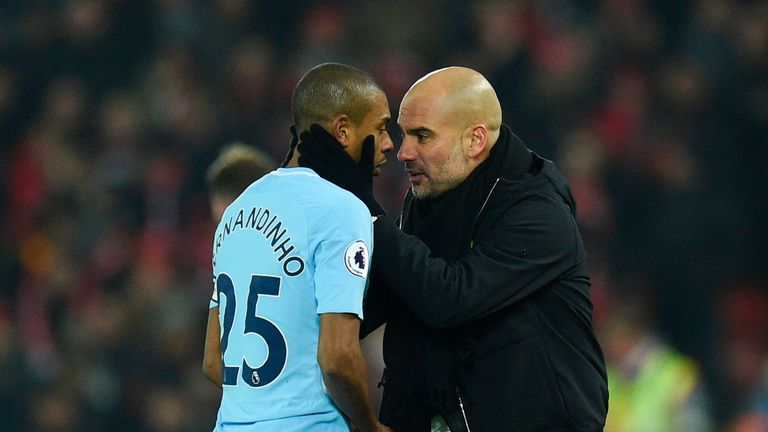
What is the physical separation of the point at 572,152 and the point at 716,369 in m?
1.52

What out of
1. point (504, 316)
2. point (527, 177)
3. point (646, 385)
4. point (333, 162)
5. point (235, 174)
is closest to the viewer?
point (333, 162)

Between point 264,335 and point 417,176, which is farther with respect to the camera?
point 417,176

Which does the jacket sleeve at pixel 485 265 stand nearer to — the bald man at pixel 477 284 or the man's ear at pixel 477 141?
the bald man at pixel 477 284

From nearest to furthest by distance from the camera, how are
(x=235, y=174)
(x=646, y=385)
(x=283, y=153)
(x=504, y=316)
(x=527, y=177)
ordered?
1. (x=504, y=316)
2. (x=527, y=177)
3. (x=235, y=174)
4. (x=646, y=385)
5. (x=283, y=153)

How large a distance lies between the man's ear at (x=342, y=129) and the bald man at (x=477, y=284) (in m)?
0.06

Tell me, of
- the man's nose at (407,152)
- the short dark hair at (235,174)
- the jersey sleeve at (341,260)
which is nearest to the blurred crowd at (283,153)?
the short dark hair at (235,174)

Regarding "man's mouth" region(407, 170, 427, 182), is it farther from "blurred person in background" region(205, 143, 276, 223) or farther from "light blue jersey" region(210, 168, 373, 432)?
"blurred person in background" region(205, 143, 276, 223)

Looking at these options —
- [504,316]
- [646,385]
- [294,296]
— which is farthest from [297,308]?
[646,385]

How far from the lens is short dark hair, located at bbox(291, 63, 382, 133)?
3275 millimetres

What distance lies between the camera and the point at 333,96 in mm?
3273

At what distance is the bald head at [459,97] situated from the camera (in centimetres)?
351

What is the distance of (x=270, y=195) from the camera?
3.19 meters

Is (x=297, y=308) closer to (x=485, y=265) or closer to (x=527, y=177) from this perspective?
(x=485, y=265)

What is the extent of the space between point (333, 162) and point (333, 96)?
0.18 m
